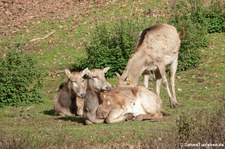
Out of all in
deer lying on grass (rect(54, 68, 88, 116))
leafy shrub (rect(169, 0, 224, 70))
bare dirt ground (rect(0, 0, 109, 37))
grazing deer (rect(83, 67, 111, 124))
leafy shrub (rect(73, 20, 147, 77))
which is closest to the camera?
grazing deer (rect(83, 67, 111, 124))

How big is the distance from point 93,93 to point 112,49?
18.2 feet

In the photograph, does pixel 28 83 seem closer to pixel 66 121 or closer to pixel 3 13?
pixel 66 121

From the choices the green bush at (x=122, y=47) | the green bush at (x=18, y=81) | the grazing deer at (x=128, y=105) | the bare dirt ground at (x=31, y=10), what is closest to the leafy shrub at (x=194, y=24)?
the green bush at (x=122, y=47)

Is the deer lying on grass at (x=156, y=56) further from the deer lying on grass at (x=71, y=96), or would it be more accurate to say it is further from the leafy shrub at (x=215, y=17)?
the leafy shrub at (x=215, y=17)

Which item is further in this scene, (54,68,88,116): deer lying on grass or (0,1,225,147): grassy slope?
(54,68,88,116): deer lying on grass

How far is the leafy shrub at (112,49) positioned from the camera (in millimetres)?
18891

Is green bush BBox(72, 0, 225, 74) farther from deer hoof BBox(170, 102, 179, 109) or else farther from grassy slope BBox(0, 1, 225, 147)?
deer hoof BBox(170, 102, 179, 109)

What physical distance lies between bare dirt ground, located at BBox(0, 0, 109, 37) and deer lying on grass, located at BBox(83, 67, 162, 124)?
37.5ft

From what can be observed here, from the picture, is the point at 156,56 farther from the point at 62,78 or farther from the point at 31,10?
the point at 31,10

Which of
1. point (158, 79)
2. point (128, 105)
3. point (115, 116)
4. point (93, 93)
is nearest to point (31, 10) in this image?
point (158, 79)

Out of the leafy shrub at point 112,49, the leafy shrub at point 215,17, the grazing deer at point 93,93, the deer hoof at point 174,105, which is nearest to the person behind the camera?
the grazing deer at point 93,93

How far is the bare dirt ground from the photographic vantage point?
25.4 meters

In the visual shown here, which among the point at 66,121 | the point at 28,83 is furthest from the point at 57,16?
the point at 66,121

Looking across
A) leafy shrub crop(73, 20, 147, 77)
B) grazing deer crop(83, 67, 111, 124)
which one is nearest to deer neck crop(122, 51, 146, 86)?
grazing deer crop(83, 67, 111, 124)
